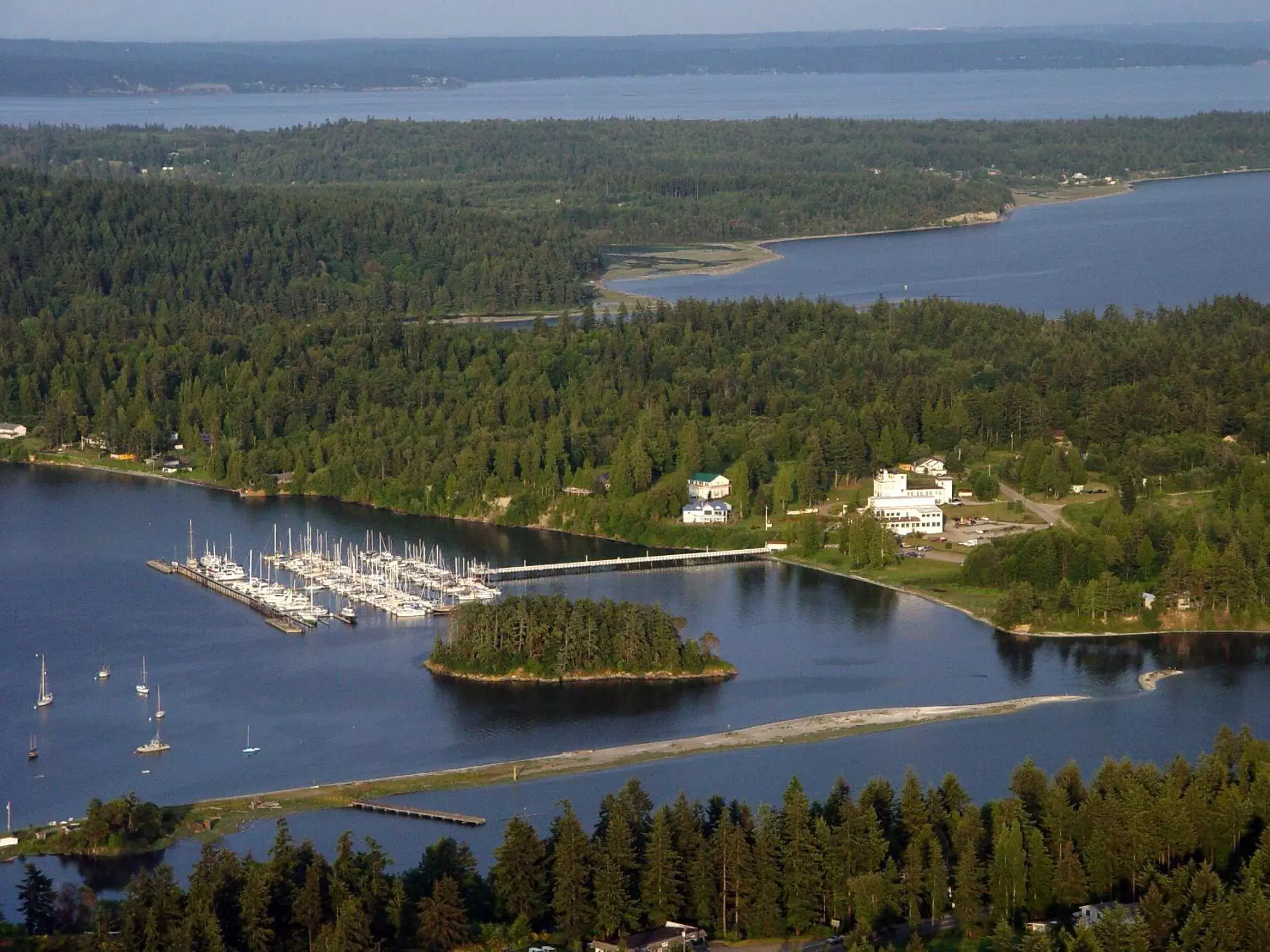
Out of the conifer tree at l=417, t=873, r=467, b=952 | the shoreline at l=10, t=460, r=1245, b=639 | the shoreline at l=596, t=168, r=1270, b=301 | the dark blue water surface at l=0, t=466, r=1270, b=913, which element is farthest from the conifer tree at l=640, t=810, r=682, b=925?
the shoreline at l=596, t=168, r=1270, b=301

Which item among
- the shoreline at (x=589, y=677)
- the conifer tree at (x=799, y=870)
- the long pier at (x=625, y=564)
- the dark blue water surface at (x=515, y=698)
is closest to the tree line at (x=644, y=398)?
the long pier at (x=625, y=564)

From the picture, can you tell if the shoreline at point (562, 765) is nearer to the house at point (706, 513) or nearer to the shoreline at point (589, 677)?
the shoreline at point (589, 677)

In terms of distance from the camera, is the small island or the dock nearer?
the dock

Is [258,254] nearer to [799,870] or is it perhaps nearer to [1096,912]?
[799,870]

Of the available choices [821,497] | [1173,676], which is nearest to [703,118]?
[821,497]

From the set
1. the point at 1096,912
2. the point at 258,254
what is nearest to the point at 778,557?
the point at 1096,912

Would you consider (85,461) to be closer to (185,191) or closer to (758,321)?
(758,321)

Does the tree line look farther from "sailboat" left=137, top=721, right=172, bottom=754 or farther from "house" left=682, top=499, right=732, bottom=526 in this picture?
"sailboat" left=137, top=721, right=172, bottom=754
